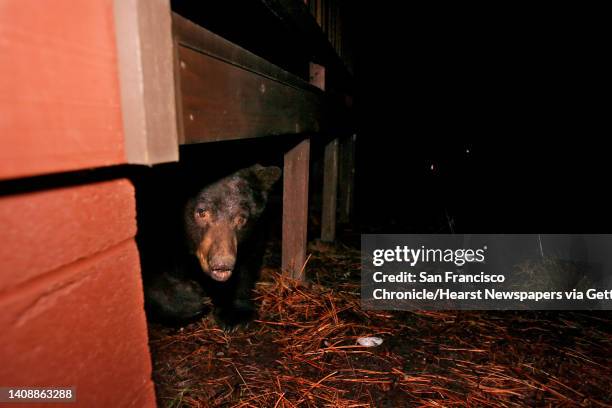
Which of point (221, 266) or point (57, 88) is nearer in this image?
point (57, 88)

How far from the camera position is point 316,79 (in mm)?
3496

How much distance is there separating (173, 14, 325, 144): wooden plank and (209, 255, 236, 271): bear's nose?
41.9 inches

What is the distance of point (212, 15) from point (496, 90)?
4752mm

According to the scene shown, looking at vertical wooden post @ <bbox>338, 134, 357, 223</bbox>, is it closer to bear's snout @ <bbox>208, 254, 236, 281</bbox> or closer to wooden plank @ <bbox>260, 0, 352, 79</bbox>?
wooden plank @ <bbox>260, 0, 352, 79</bbox>

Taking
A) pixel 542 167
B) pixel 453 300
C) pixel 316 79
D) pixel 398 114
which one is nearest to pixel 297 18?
pixel 316 79

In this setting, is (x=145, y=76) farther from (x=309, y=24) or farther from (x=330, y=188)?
(x=330, y=188)

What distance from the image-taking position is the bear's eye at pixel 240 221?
2.98m

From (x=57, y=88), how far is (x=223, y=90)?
0.67 m

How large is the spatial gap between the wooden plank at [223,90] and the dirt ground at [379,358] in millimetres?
1690

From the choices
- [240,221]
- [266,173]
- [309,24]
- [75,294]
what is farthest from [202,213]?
[75,294]

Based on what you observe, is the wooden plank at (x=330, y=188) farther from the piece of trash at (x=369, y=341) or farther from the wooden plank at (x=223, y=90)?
the wooden plank at (x=223, y=90)

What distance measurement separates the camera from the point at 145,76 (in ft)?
2.55

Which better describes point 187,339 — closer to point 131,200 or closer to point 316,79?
point 131,200

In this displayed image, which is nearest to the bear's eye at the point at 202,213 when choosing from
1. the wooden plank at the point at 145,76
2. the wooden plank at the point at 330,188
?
the wooden plank at the point at 145,76
